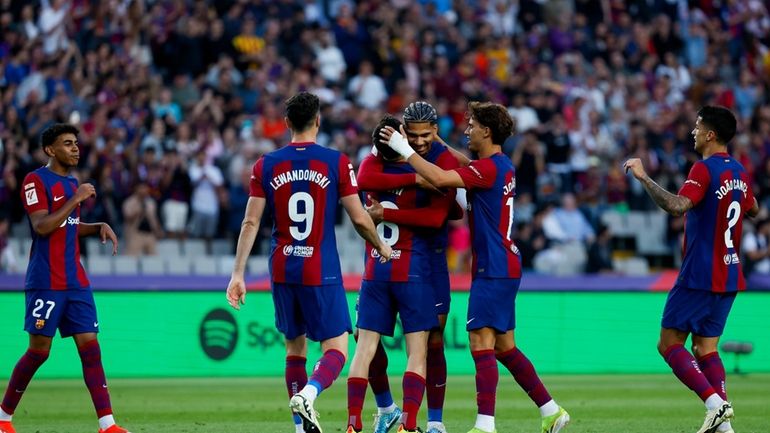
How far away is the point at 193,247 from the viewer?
21.5m

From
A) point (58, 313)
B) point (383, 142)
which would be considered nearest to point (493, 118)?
point (383, 142)

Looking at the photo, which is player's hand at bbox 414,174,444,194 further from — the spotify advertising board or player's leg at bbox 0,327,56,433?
the spotify advertising board

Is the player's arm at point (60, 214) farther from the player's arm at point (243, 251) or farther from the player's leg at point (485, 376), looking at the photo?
the player's leg at point (485, 376)

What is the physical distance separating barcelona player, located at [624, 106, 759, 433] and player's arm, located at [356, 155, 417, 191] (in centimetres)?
199

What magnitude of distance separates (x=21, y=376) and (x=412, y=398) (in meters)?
3.35

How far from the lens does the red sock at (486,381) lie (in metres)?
10.4

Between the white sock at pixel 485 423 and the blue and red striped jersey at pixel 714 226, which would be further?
the blue and red striped jersey at pixel 714 226

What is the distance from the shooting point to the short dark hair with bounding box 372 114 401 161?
10.5 metres

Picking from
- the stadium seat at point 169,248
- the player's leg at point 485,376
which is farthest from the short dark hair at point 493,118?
the stadium seat at point 169,248

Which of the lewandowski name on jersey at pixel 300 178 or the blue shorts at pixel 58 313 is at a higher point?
the lewandowski name on jersey at pixel 300 178

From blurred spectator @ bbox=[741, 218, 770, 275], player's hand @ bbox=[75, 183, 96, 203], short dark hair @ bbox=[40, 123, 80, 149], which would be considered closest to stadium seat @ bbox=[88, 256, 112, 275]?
short dark hair @ bbox=[40, 123, 80, 149]

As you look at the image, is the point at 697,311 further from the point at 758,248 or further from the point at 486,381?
the point at 758,248

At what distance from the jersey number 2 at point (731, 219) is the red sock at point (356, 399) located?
3222 mm

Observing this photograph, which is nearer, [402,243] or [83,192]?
[402,243]
